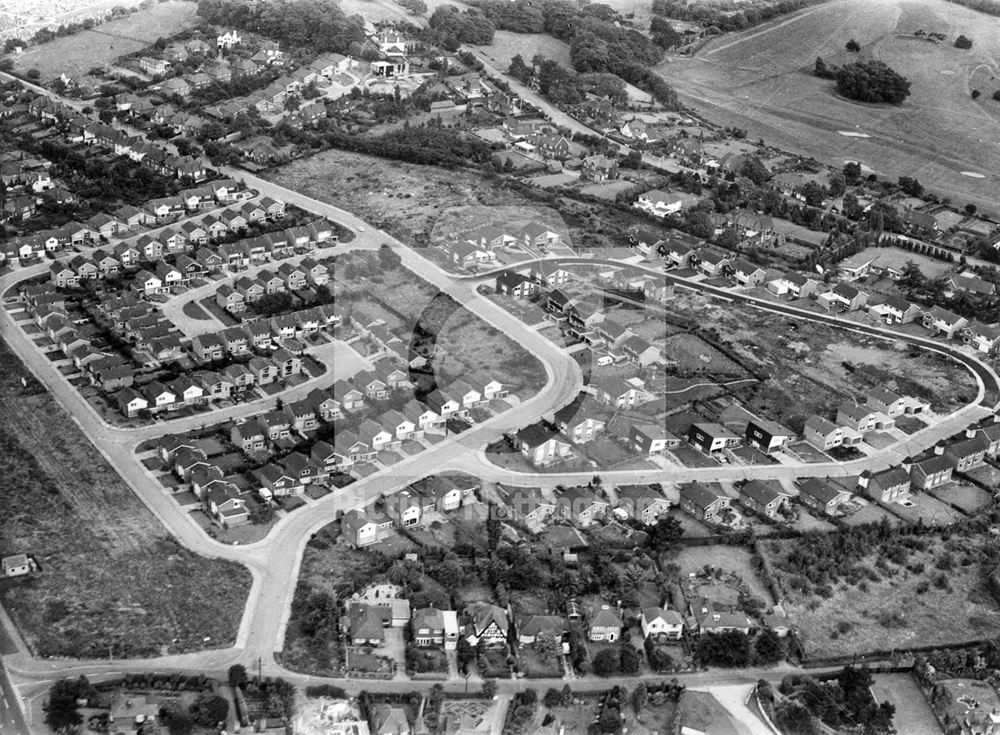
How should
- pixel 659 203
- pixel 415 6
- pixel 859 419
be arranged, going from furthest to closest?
1. pixel 415 6
2. pixel 659 203
3. pixel 859 419

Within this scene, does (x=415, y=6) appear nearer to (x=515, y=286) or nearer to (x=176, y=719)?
(x=515, y=286)

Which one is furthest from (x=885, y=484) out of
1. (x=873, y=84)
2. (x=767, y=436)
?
(x=873, y=84)

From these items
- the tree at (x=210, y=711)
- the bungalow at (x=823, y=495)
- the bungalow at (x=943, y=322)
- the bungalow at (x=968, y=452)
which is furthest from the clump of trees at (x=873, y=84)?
the tree at (x=210, y=711)

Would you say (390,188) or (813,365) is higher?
(813,365)

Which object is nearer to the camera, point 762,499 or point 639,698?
point 639,698

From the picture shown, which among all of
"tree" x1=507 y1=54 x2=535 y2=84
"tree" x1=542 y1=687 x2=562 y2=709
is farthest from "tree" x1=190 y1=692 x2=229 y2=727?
"tree" x1=507 y1=54 x2=535 y2=84

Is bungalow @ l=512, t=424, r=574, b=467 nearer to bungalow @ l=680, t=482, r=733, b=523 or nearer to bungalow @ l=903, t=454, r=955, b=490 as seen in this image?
bungalow @ l=680, t=482, r=733, b=523

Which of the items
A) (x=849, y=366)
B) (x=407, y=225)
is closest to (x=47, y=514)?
(x=407, y=225)

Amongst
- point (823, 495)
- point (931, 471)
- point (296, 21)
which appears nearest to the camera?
point (823, 495)
